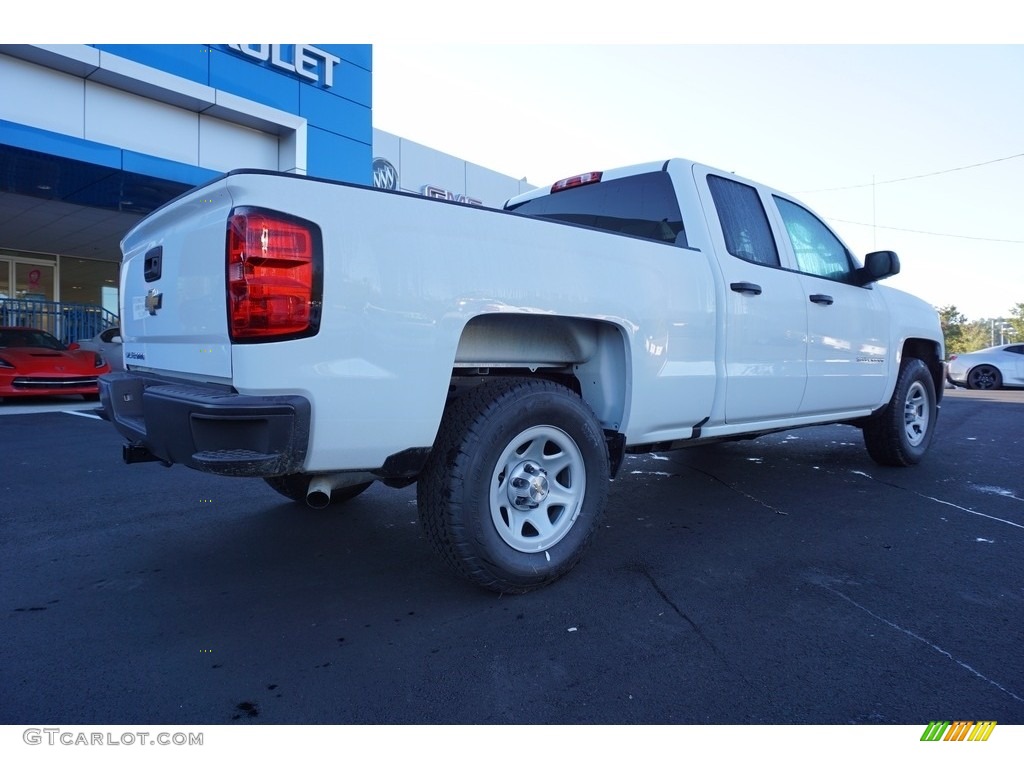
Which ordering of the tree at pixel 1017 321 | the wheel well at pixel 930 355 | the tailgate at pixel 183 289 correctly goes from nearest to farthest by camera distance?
the tailgate at pixel 183 289
the wheel well at pixel 930 355
the tree at pixel 1017 321


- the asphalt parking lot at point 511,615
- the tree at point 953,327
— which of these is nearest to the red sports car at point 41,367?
the asphalt parking lot at point 511,615

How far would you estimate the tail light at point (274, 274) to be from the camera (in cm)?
206

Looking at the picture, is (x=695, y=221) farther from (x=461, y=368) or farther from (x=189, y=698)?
(x=189, y=698)

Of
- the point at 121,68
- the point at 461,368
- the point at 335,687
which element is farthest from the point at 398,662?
the point at 121,68

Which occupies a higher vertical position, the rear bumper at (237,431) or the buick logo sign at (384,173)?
the buick logo sign at (384,173)

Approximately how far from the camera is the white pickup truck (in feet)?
6.84

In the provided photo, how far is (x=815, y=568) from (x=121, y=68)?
42.2 feet

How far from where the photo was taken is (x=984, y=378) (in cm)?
1605

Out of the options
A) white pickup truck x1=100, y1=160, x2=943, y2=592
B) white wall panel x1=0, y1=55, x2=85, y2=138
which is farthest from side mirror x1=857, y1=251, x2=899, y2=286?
white wall panel x1=0, y1=55, x2=85, y2=138

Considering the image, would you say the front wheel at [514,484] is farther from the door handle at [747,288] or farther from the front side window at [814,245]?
the front side window at [814,245]

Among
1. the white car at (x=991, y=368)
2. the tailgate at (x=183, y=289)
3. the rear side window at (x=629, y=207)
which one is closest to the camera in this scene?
the tailgate at (x=183, y=289)

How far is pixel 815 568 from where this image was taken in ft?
10.1

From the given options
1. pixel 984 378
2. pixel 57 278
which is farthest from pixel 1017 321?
pixel 57 278

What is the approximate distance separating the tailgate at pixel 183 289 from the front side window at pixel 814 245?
347cm
